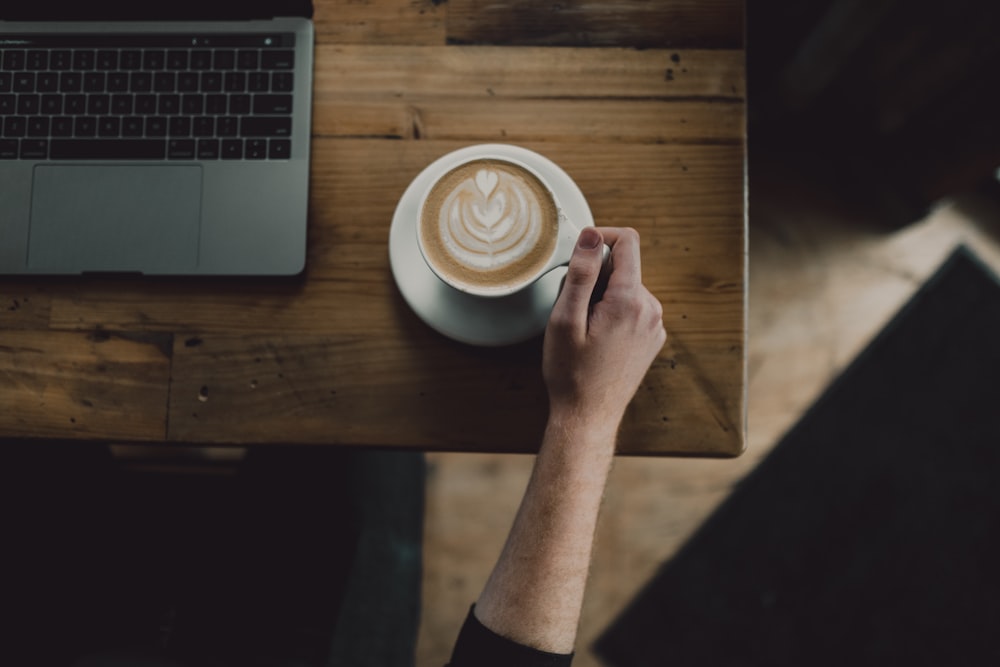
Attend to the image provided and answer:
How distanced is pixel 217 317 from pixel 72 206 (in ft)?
0.70

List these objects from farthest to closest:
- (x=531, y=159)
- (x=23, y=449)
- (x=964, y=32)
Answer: (x=964, y=32)
(x=23, y=449)
(x=531, y=159)

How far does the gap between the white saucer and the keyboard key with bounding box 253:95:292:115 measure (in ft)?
0.58

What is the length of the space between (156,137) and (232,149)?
0.09m

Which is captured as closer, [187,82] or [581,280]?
[581,280]

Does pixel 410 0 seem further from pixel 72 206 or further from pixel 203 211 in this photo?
pixel 72 206

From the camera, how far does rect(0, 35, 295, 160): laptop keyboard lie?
85cm

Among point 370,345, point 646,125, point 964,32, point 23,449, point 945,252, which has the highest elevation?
point 964,32

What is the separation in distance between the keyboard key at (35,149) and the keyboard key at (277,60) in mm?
273

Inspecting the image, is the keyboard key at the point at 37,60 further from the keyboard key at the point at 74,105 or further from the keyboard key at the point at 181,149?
the keyboard key at the point at 181,149

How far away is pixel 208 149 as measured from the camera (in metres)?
0.85

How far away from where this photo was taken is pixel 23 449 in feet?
3.37

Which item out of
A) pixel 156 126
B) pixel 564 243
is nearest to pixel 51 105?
pixel 156 126

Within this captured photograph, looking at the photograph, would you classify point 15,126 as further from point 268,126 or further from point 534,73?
point 534,73

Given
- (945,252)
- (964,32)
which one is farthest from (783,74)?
(945,252)
